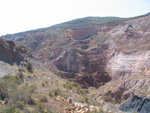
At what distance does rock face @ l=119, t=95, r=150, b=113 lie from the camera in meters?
Result: 23.9

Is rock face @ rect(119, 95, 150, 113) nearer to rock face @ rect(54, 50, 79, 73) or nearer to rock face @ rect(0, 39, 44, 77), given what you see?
rock face @ rect(0, 39, 44, 77)

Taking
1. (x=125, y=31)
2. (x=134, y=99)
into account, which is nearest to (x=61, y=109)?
(x=134, y=99)

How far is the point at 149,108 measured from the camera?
2331 centimetres

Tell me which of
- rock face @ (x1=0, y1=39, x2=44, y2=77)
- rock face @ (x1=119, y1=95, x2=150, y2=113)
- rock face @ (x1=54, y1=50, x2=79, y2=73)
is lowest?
rock face @ (x1=119, y1=95, x2=150, y2=113)

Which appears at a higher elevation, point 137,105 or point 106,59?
point 106,59

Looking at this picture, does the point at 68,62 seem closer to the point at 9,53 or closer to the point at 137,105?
the point at 9,53

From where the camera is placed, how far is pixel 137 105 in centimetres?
2531

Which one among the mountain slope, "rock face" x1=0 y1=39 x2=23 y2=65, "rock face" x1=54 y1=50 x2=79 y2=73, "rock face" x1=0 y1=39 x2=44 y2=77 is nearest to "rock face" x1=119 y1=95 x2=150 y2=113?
the mountain slope

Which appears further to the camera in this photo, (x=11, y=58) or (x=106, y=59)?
(x=106, y=59)

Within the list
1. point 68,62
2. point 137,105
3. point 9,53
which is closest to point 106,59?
point 68,62

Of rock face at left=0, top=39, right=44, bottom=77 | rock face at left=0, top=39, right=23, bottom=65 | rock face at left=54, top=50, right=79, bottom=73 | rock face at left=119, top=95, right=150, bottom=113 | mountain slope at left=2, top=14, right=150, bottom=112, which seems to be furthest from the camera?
rock face at left=54, top=50, right=79, bottom=73

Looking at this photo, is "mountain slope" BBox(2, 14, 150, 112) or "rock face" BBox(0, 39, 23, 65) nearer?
"rock face" BBox(0, 39, 23, 65)

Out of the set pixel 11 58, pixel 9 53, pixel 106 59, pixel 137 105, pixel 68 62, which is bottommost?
pixel 137 105

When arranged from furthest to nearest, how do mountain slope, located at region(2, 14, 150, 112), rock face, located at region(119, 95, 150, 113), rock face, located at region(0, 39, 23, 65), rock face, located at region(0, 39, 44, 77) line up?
mountain slope, located at region(2, 14, 150, 112), rock face, located at region(0, 39, 23, 65), rock face, located at region(0, 39, 44, 77), rock face, located at region(119, 95, 150, 113)
